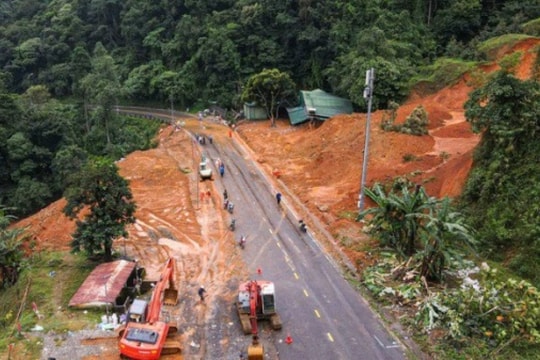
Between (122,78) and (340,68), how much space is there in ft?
140

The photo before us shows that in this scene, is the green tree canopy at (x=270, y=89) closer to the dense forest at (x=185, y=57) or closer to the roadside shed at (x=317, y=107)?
the roadside shed at (x=317, y=107)

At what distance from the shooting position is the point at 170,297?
26.0 m

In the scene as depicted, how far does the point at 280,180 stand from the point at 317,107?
59.7 ft

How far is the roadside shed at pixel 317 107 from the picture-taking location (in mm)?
58438

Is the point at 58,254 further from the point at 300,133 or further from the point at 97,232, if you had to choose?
the point at 300,133

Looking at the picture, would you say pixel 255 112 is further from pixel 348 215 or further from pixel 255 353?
pixel 255 353

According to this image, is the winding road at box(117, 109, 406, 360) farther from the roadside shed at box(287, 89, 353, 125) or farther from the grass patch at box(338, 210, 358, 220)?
the roadside shed at box(287, 89, 353, 125)

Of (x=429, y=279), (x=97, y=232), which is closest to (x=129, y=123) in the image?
(x=97, y=232)

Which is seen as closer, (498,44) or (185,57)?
(498,44)

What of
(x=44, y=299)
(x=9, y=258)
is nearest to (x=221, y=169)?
(x=9, y=258)

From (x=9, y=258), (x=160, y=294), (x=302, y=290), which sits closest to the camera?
(x=160, y=294)

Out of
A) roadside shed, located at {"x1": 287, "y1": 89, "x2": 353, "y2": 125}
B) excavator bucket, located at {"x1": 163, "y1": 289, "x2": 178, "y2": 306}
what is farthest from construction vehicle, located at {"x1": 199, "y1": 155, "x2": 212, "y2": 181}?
excavator bucket, located at {"x1": 163, "y1": 289, "x2": 178, "y2": 306}

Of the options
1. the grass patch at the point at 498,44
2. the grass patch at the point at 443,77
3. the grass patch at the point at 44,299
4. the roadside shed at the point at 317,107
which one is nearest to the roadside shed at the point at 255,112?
the roadside shed at the point at 317,107

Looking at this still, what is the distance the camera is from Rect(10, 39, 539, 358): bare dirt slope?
1205 inches
